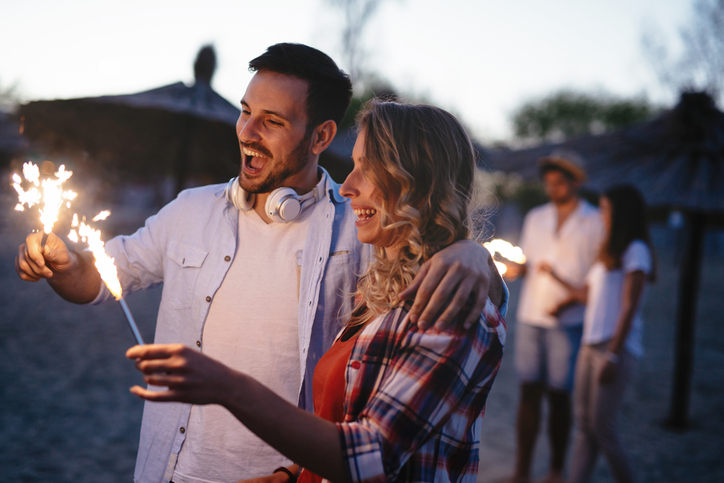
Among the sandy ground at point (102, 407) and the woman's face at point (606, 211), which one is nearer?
the woman's face at point (606, 211)

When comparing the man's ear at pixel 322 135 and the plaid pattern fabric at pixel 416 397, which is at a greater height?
the man's ear at pixel 322 135

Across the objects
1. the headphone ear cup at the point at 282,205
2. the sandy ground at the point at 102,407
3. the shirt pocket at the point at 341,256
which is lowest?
the sandy ground at the point at 102,407

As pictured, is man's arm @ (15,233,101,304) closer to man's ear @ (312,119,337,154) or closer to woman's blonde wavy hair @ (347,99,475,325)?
man's ear @ (312,119,337,154)

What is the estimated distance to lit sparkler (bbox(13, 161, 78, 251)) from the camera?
5.14 feet

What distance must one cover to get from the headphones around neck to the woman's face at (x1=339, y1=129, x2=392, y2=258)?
43 cm

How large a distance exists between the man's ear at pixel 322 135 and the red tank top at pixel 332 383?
2.97 ft

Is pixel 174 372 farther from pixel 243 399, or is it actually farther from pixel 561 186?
pixel 561 186

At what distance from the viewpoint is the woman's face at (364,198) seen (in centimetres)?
164

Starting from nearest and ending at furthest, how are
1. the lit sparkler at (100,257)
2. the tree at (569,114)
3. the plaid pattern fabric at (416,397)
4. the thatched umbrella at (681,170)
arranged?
the plaid pattern fabric at (416,397) < the lit sparkler at (100,257) < the thatched umbrella at (681,170) < the tree at (569,114)

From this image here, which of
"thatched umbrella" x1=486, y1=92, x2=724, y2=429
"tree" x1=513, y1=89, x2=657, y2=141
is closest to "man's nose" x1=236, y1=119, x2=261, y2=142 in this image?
"thatched umbrella" x1=486, y1=92, x2=724, y2=429

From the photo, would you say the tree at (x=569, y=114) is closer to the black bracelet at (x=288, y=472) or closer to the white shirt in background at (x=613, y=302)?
the white shirt in background at (x=613, y=302)

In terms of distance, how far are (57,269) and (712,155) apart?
660 centimetres

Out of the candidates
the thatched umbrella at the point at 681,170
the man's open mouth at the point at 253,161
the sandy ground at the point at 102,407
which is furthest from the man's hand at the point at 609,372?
the man's open mouth at the point at 253,161

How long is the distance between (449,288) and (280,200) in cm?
94
